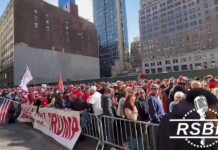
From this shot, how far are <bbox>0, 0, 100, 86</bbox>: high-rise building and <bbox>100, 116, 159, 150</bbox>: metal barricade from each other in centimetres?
6039

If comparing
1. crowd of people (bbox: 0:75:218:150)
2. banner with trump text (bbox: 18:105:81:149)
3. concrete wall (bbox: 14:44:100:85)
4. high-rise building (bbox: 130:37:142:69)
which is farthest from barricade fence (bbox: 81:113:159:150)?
high-rise building (bbox: 130:37:142:69)

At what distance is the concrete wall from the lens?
66562 millimetres

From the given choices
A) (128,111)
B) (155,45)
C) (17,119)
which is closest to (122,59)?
(155,45)

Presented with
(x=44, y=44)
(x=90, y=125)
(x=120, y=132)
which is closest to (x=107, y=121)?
(x=120, y=132)

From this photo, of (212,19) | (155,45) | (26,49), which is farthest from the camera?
(155,45)

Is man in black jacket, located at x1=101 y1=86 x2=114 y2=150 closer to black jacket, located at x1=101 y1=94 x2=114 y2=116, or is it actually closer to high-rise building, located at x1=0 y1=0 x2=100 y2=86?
black jacket, located at x1=101 y1=94 x2=114 y2=116

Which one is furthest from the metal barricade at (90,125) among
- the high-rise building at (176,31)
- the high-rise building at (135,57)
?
the high-rise building at (135,57)

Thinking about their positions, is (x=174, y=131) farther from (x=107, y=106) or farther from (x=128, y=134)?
(x=107, y=106)

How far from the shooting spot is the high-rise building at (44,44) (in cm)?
6756

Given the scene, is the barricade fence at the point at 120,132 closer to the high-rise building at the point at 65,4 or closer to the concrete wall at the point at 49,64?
the concrete wall at the point at 49,64

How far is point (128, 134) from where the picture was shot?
21.0 feet

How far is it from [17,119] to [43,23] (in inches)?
2435

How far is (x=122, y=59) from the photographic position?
498 ft

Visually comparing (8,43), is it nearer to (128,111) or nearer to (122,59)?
(128,111)
